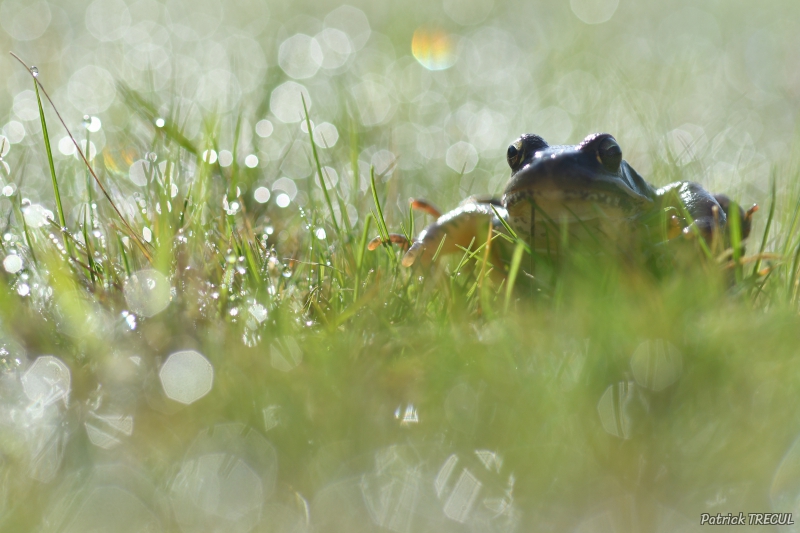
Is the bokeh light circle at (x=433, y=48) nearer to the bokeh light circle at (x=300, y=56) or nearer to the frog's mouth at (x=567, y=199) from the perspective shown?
the bokeh light circle at (x=300, y=56)

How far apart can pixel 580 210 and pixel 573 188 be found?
104 millimetres

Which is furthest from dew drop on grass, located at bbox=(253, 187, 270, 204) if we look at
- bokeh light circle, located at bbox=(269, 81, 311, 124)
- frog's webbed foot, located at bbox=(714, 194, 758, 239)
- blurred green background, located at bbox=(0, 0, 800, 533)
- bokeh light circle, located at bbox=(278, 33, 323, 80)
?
bokeh light circle, located at bbox=(278, 33, 323, 80)

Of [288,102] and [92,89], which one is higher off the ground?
[92,89]

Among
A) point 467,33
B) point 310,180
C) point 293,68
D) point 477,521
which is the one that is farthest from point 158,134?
point 467,33

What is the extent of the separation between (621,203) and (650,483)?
129 centimetres

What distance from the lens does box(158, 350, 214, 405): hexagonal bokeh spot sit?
1788 millimetres

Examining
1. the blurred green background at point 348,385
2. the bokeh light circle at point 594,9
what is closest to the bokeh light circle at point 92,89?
the blurred green background at point 348,385

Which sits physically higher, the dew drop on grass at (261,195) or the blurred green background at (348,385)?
the dew drop on grass at (261,195)

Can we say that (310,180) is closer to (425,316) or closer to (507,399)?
(425,316)

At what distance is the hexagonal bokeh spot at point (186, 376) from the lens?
5.87ft

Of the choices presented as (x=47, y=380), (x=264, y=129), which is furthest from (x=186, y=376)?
(x=264, y=129)

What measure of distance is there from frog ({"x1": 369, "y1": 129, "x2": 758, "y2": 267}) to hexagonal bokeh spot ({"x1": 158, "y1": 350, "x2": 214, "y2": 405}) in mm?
905

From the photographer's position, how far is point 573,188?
2.49m

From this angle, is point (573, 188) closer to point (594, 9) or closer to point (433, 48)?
point (433, 48)
